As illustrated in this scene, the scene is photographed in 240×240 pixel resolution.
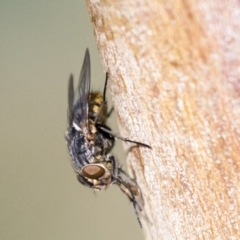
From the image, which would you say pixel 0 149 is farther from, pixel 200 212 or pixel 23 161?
pixel 200 212

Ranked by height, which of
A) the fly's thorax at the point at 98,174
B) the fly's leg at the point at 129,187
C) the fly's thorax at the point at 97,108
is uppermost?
the fly's thorax at the point at 97,108

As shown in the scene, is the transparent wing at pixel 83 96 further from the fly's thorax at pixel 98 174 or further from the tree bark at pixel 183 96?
the tree bark at pixel 183 96

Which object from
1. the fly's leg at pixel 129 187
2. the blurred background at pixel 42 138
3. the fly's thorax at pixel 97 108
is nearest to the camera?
the fly's leg at pixel 129 187

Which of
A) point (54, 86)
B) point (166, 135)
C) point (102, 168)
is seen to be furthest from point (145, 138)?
point (54, 86)

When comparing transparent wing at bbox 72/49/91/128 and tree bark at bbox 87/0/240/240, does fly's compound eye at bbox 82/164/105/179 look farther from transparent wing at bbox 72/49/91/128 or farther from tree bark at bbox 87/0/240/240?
tree bark at bbox 87/0/240/240

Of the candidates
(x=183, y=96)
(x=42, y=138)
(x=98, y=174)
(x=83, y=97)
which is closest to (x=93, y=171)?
(x=98, y=174)

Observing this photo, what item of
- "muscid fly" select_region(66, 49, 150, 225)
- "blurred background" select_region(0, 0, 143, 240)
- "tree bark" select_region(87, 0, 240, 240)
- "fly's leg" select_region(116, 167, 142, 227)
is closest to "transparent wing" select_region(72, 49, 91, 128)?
"muscid fly" select_region(66, 49, 150, 225)

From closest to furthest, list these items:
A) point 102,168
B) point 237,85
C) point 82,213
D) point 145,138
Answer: point 237,85 → point 145,138 → point 102,168 → point 82,213

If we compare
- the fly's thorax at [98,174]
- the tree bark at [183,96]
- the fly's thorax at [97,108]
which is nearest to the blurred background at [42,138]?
the fly's thorax at [97,108]
